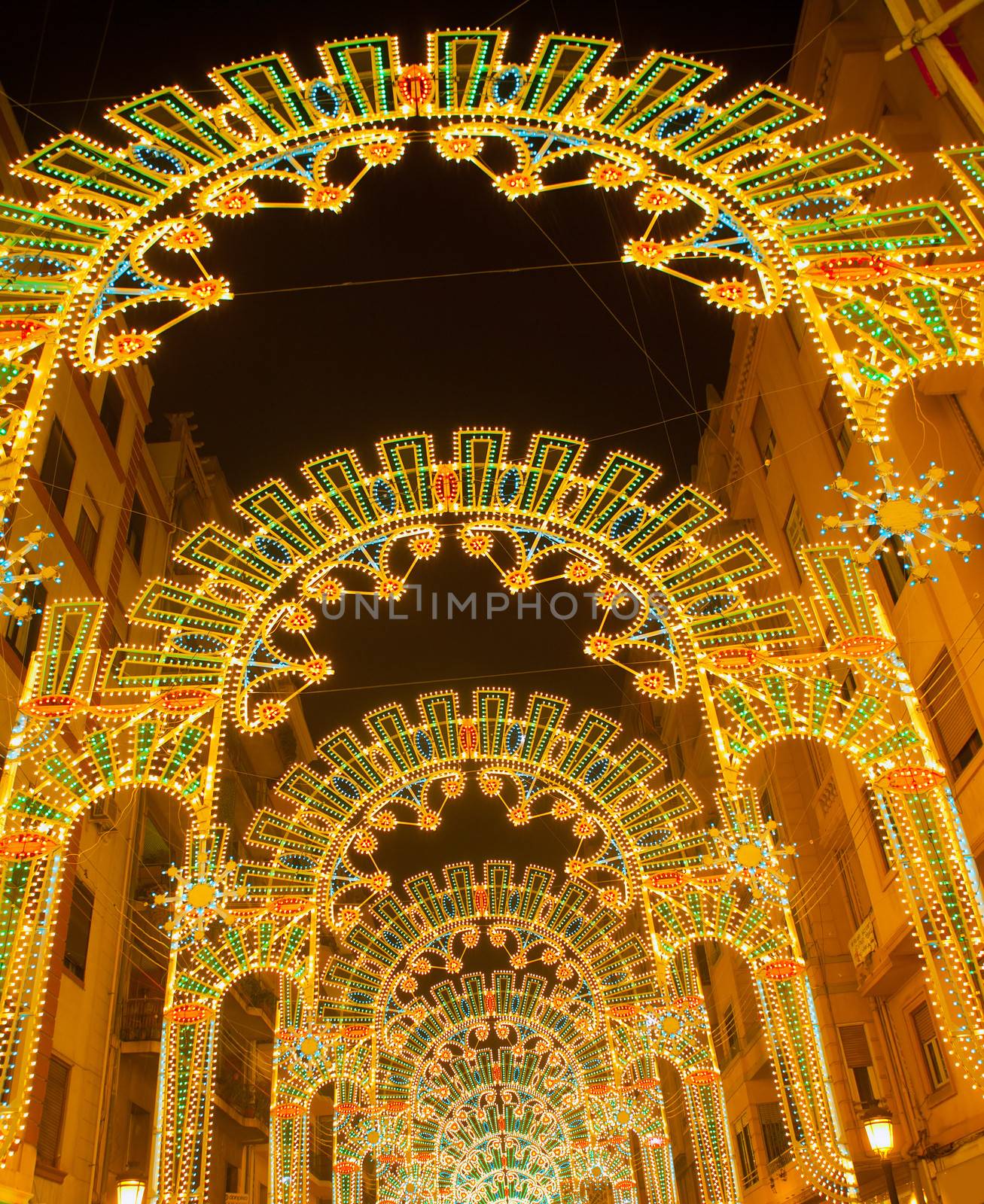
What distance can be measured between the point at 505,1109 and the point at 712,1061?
Result: 58.4ft

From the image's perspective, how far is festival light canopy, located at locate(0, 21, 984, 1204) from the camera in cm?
888

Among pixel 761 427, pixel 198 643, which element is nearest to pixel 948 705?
pixel 761 427

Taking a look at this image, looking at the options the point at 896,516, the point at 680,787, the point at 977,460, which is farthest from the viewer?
the point at 680,787

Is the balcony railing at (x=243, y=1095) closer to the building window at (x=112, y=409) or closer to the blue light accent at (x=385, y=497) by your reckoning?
the building window at (x=112, y=409)

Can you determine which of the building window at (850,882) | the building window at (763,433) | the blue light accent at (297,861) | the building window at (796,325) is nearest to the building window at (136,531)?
the blue light accent at (297,861)

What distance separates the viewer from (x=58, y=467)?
18.2 meters

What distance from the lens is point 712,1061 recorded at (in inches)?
706

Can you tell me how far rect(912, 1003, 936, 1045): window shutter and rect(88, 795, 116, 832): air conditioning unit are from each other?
45.4 ft

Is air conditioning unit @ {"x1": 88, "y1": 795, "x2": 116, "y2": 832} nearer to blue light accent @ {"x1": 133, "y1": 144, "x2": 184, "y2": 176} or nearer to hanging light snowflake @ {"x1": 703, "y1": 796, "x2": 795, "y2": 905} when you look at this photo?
hanging light snowflake @ {"x1": 703, "y1": 796, "x2": 795, "y2": 905}

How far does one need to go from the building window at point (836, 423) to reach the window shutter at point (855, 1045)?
10.3m

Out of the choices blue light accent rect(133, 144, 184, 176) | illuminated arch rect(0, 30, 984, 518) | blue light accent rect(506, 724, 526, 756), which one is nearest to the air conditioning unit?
blue light accent rect(506, 724, 526, 756)

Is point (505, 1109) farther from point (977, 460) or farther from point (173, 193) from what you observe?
point (173, 193)

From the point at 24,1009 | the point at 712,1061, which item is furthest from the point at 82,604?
the point at 712,1061

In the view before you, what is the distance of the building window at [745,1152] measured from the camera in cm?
2728
